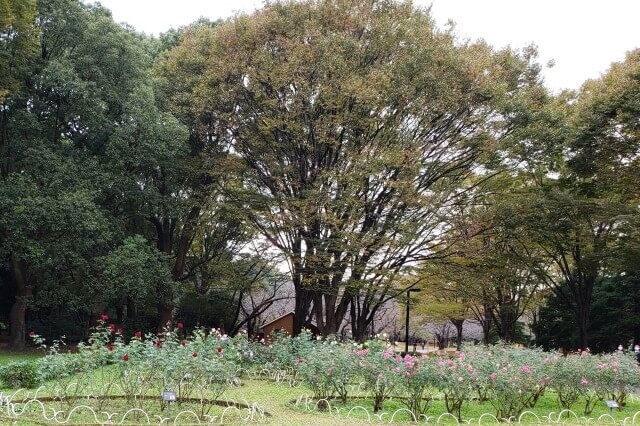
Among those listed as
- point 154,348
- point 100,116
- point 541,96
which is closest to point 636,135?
point 541,96

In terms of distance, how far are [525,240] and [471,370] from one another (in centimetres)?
1110

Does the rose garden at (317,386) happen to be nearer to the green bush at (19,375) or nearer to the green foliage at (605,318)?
the green bush at (19,375)

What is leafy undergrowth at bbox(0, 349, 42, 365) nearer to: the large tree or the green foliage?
the large tree

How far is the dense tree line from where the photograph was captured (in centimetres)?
1611

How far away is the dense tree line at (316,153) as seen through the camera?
1611cm

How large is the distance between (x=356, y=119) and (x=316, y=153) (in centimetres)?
178

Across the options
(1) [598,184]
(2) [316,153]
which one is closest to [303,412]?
(2) [316,153]

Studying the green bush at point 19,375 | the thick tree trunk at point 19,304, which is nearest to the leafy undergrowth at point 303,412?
the green bush at point 19,375

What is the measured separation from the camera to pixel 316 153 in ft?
56.1

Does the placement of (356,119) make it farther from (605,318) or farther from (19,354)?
(605,318)

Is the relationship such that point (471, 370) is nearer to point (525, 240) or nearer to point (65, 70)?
point (525, 240)

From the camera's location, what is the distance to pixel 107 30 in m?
18.8

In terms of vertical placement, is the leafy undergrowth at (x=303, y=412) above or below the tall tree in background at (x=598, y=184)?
below

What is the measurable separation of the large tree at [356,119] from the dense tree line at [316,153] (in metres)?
0.07
